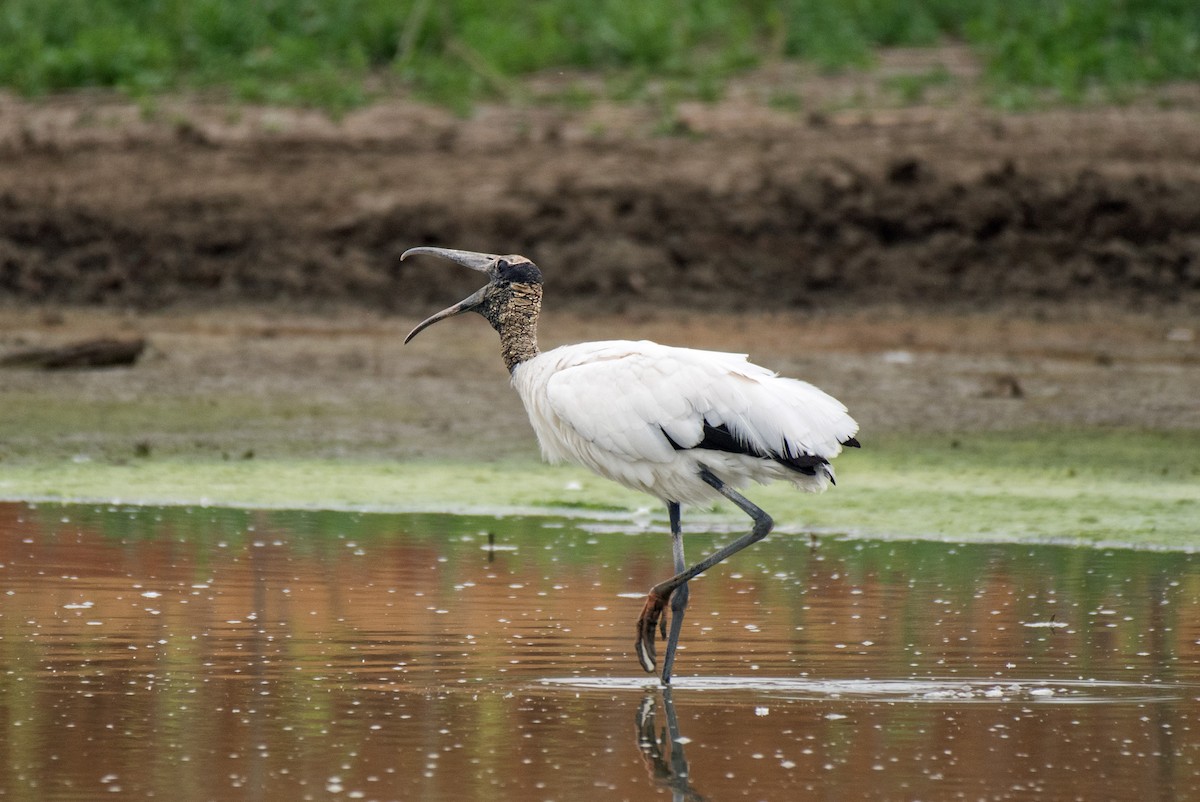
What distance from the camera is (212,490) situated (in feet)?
31.0

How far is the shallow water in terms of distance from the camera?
194 inches

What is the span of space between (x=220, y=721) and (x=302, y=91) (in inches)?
444

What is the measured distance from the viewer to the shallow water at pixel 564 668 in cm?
492

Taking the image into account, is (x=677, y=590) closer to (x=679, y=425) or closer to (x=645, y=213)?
(x=679, y=425)

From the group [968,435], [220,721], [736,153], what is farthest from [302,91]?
[220,721]

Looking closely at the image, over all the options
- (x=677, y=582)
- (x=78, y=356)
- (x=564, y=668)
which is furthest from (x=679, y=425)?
(x=78, y=356)

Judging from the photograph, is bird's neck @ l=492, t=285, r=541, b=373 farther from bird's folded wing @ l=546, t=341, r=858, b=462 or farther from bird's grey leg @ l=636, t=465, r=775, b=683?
bird's grey leg @ l=636, t=465, r=775, b=683

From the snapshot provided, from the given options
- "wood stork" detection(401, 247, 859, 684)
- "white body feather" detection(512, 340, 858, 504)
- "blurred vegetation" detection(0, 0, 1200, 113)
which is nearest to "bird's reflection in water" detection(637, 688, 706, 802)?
"wood stork" detection(401, 247, 859, 684)

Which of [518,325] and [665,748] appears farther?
[518,325]

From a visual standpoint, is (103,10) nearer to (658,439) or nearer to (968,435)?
(968,435)

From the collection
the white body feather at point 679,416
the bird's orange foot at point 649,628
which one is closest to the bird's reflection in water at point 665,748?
the bird's orange foot at point 649,628

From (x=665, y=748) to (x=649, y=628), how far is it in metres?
0.91

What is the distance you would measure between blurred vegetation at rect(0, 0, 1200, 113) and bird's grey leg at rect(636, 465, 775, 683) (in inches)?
397

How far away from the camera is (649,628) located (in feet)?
20.0
